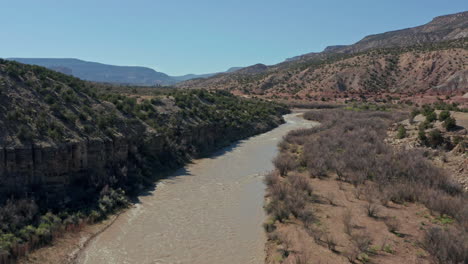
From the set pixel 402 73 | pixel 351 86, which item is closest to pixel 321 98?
pixel 351 86

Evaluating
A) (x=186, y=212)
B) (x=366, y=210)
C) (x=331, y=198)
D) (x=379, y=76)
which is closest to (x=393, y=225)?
(x=366, y=210)

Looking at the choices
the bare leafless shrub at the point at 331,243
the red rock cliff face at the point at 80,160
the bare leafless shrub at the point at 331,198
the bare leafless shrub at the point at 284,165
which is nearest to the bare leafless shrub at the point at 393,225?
the bare leafless shrub at the point at 331,243

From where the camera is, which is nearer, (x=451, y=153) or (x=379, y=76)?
(x=451, y=153)

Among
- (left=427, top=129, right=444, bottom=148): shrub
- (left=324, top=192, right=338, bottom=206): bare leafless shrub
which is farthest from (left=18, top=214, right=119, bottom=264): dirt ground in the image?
(left=427, top=129, right=444, bottom=148): shrub

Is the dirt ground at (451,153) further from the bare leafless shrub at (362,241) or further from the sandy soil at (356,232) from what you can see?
the bare leafless shrub at (362,241)

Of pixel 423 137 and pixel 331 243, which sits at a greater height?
pixel 423 137

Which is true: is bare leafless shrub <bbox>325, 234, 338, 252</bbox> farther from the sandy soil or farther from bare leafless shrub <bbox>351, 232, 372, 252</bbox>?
bare leafless shrub <bbox>351, 232, 372, 252</bbox>

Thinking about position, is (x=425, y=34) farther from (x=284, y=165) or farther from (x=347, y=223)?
(x=347, y=223)
